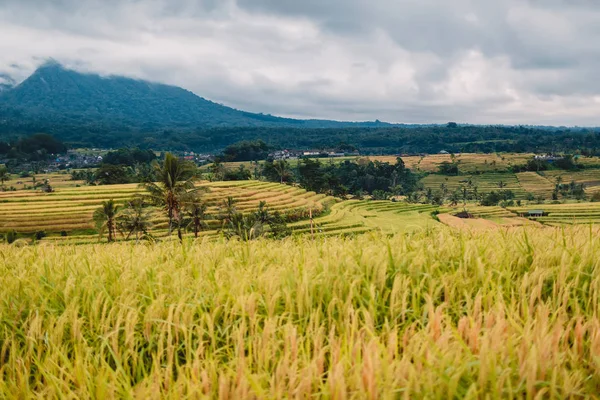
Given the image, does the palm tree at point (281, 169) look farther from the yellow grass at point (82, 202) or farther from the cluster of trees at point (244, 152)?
the cluster of trees at point (244, 152)

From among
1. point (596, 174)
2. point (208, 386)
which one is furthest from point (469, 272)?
point (596, 174)

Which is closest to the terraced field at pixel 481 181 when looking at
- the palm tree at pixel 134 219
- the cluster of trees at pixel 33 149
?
the palm tree at pixel 134 219

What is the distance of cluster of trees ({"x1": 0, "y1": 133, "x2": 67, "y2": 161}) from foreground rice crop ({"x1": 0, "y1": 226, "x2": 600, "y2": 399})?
200 m

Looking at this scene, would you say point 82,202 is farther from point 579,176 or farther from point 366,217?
point 579,176

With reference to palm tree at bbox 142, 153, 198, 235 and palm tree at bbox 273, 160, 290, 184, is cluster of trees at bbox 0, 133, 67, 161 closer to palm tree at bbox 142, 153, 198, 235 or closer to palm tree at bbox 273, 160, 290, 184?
palm tree at bbox 273, 160, 290, 184

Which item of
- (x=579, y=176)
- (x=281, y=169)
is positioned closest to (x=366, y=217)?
(x=281, y=169)

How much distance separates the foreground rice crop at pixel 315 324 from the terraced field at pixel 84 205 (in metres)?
53.0

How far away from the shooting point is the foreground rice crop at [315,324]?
206cm

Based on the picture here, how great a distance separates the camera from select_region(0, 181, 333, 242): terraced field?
201 ft

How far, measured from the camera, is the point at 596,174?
144875 mm

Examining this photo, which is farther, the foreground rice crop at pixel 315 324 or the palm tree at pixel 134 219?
the palm tree at pixel 134 219

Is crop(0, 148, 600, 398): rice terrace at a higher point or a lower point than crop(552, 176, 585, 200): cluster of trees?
higher

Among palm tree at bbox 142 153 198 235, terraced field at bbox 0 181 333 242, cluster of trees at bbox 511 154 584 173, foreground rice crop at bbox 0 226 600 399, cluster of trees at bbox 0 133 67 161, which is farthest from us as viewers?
cluster of trees at bbox 0 133 67 161

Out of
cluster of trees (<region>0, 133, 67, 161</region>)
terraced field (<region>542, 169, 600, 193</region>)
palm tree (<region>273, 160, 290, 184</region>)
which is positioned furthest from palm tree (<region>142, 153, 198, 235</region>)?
cluster of trees (<region>0, 133, 67, 161</region>)
